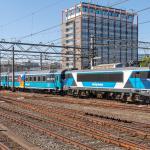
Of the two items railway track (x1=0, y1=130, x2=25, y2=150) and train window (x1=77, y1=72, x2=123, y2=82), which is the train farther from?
railway track (x1=0, y1=130, x2=25, y2=150)

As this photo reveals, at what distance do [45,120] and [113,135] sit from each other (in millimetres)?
6229

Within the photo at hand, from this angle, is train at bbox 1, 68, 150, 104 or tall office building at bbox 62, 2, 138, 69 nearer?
train at bbox 1, 68, 150, 104

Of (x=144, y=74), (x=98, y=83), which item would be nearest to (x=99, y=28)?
(x=98, y=83)

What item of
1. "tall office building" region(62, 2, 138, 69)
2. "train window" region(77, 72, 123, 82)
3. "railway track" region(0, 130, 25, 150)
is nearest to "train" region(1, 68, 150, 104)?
"train window" region(77, 72, 123, 82)

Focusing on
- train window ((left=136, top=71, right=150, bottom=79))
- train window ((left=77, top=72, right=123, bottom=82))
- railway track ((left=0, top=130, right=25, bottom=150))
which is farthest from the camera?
train window ((left=77, top=72, right=123, bottom=82))

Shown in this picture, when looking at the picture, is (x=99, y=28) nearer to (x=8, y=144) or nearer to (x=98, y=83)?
(x=98, y=83)

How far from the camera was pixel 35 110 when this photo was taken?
25.5 m

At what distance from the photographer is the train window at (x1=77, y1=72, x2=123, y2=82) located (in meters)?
32.4

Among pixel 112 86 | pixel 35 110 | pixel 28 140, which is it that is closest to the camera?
pixel 28 140

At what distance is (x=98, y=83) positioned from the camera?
35.1 metres

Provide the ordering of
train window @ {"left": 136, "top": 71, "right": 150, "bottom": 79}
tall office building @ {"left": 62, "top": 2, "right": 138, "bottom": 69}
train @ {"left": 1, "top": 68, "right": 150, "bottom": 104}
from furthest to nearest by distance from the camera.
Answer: tall office building @ {"left": 62, "top": 2, "right": 138, "bottom": 69} → train @ {"left": 1, "top": 68, "right": 150, "bottom": 104} → train window @ {"left": 136, "top": 71, "right": 150, "bottom": 79}

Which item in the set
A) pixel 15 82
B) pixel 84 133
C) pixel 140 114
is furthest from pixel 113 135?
pixel 15 82

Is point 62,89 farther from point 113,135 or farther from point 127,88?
point 113,135

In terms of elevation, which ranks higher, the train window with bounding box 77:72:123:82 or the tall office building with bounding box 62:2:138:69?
the tall office building with bounding box 62:2:138:69
